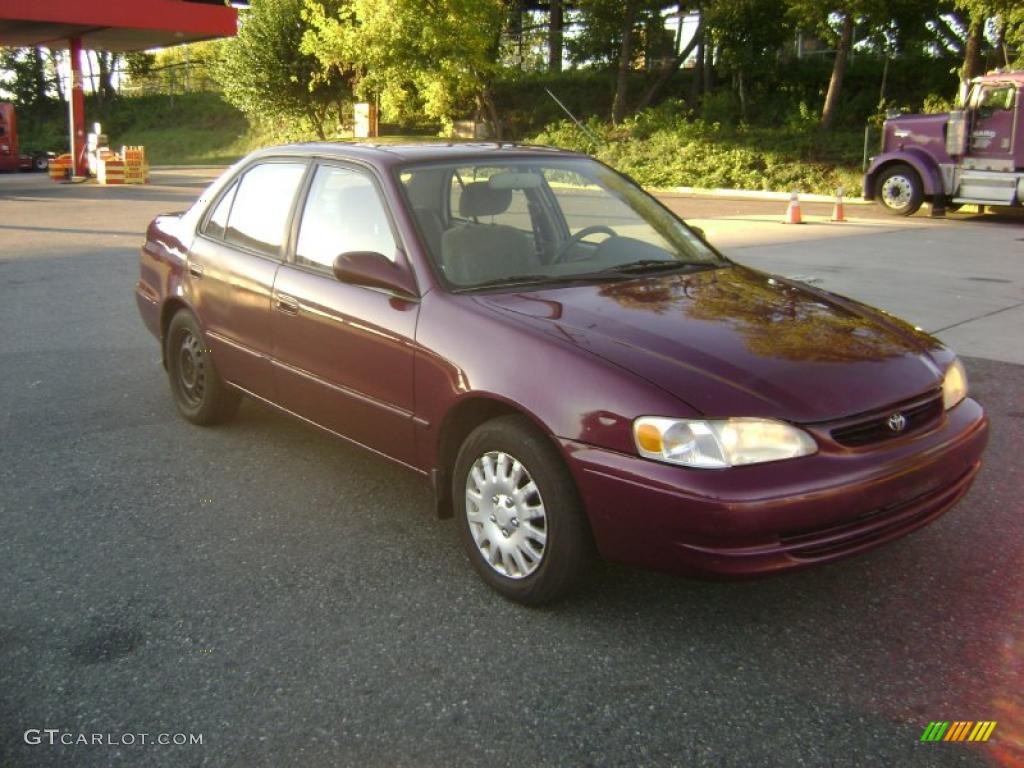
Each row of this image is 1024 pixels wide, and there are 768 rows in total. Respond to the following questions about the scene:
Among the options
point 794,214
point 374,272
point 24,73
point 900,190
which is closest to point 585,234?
point 374,272

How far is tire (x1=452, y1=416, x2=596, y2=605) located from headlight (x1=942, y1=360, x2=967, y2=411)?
55.6 inches

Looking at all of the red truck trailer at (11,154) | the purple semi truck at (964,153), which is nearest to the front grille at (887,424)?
the purple semi truck at (964,153)

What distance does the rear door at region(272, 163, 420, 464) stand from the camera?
3932 millimetres

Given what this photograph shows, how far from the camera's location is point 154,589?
12.0 feet

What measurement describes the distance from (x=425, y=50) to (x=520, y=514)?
30.2 metres

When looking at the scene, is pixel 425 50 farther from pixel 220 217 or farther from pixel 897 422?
pixel 897 422

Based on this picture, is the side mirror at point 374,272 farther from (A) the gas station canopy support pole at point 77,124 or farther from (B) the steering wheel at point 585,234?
(A) the gas station canopy support pole at point 77,124

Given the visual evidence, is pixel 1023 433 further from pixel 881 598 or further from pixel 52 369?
pixel 52 369

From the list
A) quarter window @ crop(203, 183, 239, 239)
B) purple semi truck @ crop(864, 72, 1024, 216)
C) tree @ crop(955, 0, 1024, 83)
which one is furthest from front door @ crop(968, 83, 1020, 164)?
quarter window @ crop(203, 183, 239, 239)

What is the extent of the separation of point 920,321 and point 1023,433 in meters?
3.16

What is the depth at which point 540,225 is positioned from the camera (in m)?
4.54

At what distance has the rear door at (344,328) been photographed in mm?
3932

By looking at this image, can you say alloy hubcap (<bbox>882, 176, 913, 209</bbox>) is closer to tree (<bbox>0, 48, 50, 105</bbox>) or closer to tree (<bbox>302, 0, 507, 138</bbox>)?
tree (<bbox>302, 0, 507, 138</bbox>)

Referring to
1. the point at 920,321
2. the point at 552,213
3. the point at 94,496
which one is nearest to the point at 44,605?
the point at 94,496
